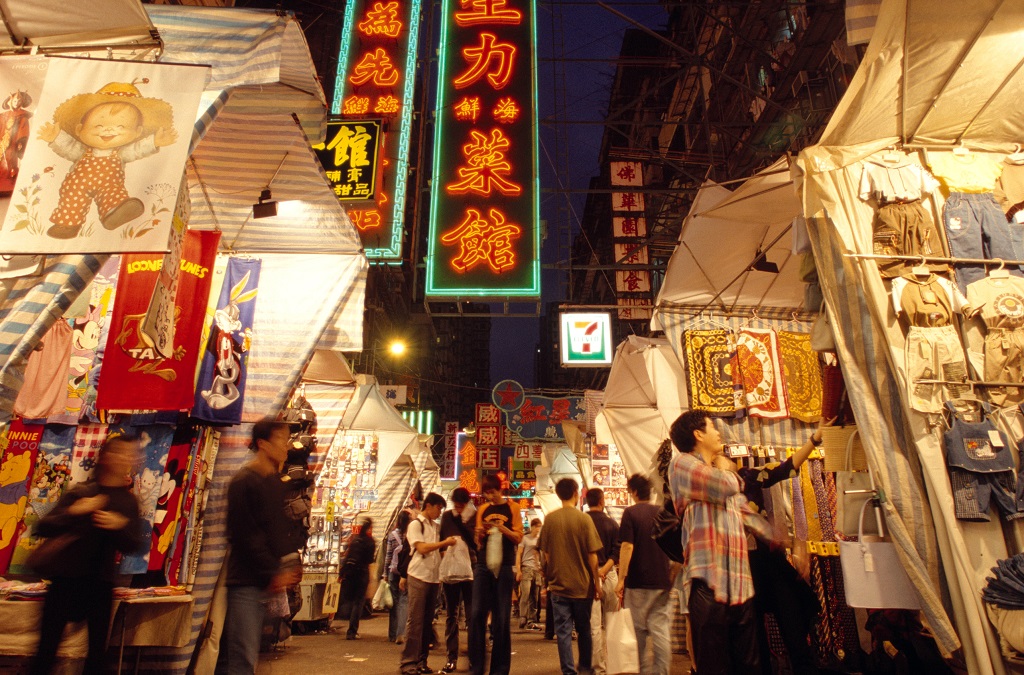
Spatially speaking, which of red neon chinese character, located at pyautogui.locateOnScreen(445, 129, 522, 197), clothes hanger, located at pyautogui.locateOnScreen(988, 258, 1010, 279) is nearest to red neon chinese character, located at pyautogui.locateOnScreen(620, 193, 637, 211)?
red neon chinese character, located at pyautogui.locateOnScreen(445, 129, 522, 197)

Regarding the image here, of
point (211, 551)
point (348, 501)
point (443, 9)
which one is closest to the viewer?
point (211, 551)

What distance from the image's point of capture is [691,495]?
3.78 meters

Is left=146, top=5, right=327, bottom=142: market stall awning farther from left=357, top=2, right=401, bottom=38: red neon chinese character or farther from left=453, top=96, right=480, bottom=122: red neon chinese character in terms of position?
left=357, top=2, right=401, bottom=38: red neon chinese character

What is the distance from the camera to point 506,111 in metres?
10.4

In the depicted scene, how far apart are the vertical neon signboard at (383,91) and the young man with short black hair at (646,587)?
17.4 ft

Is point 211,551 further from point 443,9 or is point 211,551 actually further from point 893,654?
point 443,9

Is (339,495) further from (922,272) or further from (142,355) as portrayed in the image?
(922,272)

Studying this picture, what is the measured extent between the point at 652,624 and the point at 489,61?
9.09 m

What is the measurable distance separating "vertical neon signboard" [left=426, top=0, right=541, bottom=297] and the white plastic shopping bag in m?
4.49

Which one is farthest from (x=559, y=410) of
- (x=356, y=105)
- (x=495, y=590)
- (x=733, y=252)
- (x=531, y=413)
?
(x=495, y=590)

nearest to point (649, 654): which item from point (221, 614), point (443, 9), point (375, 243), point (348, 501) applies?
point (221, 614)

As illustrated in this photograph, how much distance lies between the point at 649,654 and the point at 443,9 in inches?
419

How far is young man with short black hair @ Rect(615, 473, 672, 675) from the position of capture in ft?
16.4

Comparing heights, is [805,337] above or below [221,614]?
above
